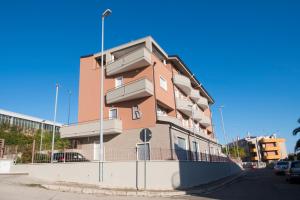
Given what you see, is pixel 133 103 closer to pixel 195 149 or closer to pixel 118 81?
pixel 118 81

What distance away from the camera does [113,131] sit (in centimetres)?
2400

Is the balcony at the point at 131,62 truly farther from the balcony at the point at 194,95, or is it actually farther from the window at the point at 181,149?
the balcony at the point at 194,95

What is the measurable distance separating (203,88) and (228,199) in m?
33.7

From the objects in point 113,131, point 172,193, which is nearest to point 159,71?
point 113,131

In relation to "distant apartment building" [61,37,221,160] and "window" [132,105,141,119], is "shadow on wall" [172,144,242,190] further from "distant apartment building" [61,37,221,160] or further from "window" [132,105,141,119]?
"window" [132,105,141,119]

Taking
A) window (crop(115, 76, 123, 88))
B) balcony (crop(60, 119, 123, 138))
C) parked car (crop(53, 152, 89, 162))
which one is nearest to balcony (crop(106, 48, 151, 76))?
window (crop(115, 76, 123, 88))

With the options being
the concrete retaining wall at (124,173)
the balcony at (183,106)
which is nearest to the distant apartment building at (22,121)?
the balcony at (183,106)

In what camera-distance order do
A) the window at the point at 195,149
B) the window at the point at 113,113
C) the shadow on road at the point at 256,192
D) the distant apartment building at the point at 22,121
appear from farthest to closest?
the distant apartment building at the point at 22,121
the window at the point at 113,113
the window at the point at 195,149
the shadow on road at the point at 256,192

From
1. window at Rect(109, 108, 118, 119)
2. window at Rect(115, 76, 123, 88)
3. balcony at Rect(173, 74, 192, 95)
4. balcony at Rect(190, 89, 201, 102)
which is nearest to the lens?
window at Rect(109, 108, 118, 119)

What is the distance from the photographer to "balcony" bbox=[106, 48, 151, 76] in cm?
2453

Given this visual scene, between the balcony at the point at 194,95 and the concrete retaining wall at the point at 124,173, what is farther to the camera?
the balcony at the point at 194,95

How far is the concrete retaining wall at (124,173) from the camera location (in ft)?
52.1

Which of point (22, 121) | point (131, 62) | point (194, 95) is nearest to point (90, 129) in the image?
point (131, 62)

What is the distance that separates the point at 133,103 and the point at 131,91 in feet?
4.73
